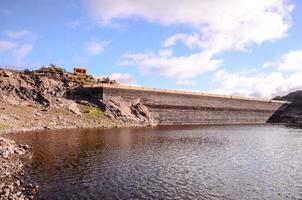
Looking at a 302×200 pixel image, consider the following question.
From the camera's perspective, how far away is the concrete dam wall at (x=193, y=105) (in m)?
99.6

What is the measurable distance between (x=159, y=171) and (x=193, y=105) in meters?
84.5

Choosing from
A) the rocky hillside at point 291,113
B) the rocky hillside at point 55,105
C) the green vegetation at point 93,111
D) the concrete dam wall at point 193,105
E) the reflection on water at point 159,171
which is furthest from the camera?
the rocky hillside at point 291,113

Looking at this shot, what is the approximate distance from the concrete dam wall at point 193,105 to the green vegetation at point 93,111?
478 centimetres

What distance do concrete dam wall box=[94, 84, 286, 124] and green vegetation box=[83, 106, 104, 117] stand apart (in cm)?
478

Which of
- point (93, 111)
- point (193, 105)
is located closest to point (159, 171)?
point (93, 111)

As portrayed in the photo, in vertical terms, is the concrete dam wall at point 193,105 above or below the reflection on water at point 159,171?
above

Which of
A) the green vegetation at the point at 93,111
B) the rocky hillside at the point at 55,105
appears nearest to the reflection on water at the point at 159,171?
the rocky hillside at the point at 55,105

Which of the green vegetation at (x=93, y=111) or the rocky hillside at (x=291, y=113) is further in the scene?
the rocky hillside at (x=291, y=113)

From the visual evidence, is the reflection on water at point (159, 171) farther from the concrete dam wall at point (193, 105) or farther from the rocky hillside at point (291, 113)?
the rocky hillside at point (291, 113)

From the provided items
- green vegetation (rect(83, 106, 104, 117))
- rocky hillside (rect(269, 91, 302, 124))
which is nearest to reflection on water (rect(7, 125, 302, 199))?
green vegetation (rect(83, 106, 104, 117))

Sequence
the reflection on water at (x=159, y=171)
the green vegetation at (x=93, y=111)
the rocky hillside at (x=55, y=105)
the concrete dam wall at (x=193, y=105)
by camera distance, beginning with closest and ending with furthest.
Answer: the reflection on water at (x=159, y=171)
the rocky hillside at (x=55, y=105)
the green vegetation at (x=93, y=111)
the concrete dam wall at (x=193, y=105)

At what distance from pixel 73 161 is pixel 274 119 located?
5139 inches

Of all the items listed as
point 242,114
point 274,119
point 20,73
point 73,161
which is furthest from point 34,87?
point 274,119

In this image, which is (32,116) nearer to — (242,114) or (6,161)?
(6,161)
